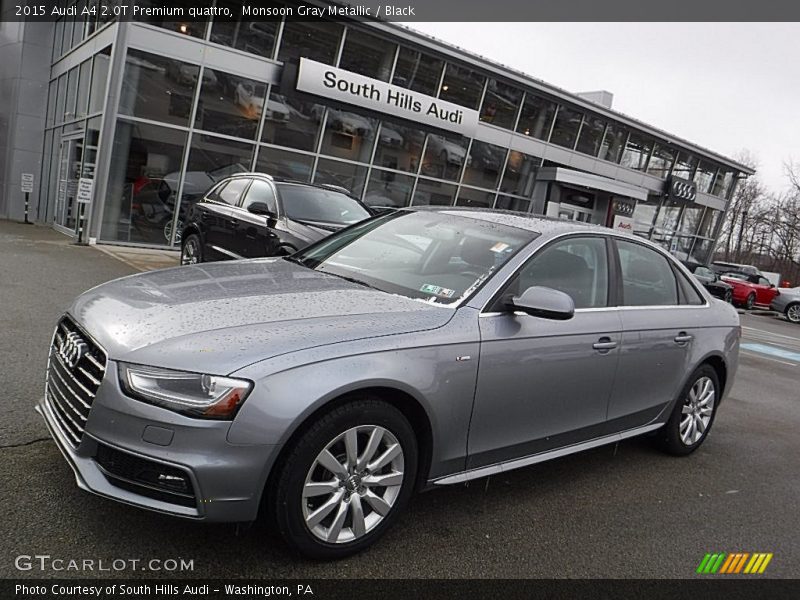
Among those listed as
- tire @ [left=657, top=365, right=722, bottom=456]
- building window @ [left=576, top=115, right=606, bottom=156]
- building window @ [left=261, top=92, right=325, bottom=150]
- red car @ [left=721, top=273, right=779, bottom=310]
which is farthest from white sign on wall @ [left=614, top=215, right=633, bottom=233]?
tire @ [left=657, top=365, right=722, bottom=456]

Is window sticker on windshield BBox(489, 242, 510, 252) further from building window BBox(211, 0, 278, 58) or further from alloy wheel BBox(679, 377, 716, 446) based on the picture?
building window BBox(211, 0, 278, 58)

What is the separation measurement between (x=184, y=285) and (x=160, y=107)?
12.0 m

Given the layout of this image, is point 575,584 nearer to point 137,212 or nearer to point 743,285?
point 137,212

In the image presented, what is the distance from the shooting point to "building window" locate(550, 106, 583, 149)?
22172mm

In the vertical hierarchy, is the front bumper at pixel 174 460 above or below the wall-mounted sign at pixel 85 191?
above

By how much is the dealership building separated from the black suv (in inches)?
221

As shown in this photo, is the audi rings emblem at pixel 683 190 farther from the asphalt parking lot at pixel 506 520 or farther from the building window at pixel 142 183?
the asphalt parking lot at pixel 506 520

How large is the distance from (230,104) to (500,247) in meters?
12.7

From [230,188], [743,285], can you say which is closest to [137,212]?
[230,188]

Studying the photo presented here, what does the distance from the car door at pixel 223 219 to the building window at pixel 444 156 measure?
10.8m

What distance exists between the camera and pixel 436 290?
330cm

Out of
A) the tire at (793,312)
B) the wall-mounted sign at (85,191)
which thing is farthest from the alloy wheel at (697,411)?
the tire at (793,312)

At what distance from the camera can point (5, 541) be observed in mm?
2521

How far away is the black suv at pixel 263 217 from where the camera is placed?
7.05 metres
